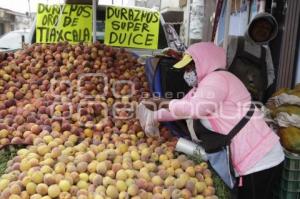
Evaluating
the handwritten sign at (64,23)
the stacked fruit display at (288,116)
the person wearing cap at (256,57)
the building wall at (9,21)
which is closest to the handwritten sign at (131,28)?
the handwritten sign at (64,23)

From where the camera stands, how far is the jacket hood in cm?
228

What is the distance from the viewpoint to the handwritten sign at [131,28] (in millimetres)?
4398

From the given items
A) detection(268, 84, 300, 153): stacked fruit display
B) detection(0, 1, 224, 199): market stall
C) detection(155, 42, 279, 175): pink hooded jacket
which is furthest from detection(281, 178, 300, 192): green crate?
detection(0, 1, 224, 199): market stall

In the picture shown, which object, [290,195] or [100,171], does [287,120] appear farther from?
[100,171]

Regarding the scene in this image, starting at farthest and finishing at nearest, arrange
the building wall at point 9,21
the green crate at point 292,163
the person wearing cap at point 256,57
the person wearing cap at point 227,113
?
the building wall at point 9,21 → the person wearing cap at point 256,57 → the green crate at point 292,163 → the person wearing cap at point 227,113

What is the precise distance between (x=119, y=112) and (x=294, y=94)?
1371 mm

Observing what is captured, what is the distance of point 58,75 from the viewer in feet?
10.6

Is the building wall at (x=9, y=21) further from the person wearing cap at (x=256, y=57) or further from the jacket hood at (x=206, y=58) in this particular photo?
the jacket hood at (x=206, y=58)

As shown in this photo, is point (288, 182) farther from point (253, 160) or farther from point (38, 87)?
point (38, 87)

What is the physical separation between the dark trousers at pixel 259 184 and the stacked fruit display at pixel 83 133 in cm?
29

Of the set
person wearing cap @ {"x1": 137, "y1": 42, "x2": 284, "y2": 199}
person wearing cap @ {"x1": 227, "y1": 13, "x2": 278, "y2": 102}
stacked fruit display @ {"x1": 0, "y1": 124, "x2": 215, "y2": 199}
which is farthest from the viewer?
A: person wearing cap @ {"x1": 227, "y1": 13, "x2": 278, "y2": 102}

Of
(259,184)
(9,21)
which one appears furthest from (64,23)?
(9,21)

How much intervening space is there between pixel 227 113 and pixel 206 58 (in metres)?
0.35

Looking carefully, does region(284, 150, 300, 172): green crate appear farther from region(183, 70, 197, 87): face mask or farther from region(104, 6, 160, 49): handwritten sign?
region(104, 6, 160, 49): handwritten sign
